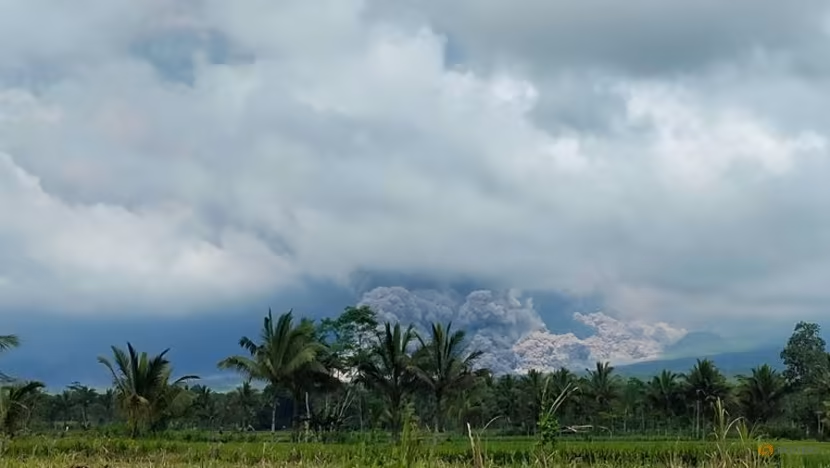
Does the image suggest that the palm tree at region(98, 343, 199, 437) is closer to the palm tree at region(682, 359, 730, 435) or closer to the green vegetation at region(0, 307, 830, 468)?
the green vegetation at region(0, 307, 830, 468)

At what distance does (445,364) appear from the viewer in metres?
34.6

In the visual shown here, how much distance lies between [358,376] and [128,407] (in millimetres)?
9731

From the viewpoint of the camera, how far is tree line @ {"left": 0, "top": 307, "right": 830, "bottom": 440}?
28.5 m

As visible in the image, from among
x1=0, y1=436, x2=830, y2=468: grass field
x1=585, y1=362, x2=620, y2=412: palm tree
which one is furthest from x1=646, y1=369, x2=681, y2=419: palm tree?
x1=0, y1=436, x2=830, y2=468: grass field

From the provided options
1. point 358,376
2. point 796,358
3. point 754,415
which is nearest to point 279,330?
point 358,376

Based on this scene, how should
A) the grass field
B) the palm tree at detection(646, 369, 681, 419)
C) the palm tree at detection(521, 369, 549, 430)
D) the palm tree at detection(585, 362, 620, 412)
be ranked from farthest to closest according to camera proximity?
the palm tree at detection(646, 369, 681, 419), the palm tree at detection(585, 362, 620, 412), the palm tree at detection(521, 369, 549, 430), the grass field

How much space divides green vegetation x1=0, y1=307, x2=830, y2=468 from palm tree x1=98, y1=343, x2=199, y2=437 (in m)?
0.05

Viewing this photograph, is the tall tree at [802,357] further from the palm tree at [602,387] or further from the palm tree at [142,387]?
the palm tree at [142,387]

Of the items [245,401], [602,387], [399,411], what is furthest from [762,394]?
[245,401]

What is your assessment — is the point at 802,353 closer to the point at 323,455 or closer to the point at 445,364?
the point at 445,364

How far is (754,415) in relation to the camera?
53.4 meters

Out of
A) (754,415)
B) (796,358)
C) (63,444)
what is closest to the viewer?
(63,444)

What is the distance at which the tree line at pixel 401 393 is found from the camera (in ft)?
93.5

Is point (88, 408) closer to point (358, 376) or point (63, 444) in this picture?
point (358, 376)
